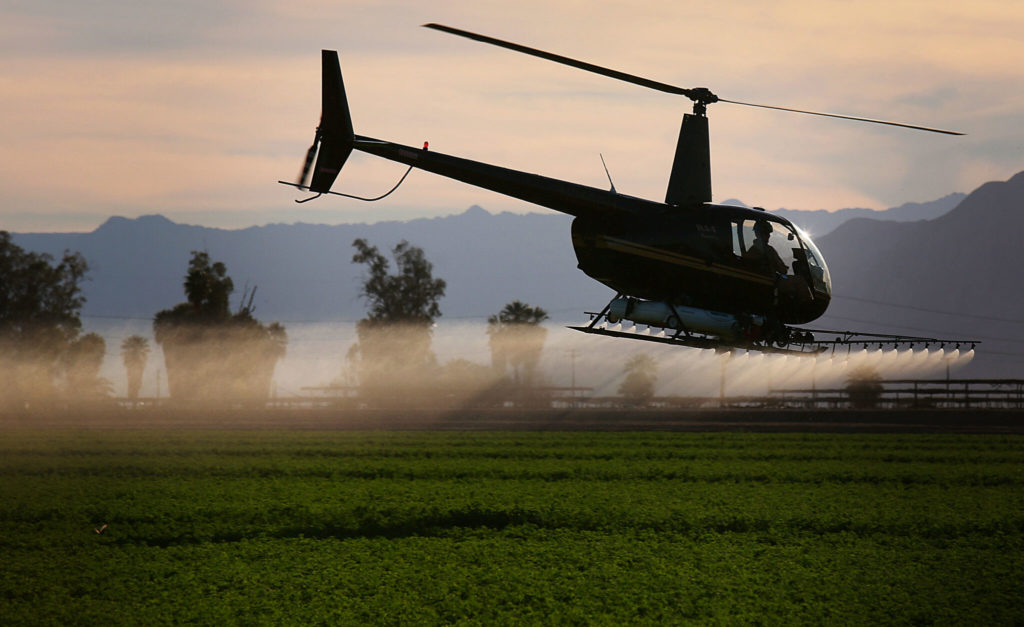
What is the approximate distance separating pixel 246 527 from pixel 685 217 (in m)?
9.98

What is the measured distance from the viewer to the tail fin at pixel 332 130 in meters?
17.8

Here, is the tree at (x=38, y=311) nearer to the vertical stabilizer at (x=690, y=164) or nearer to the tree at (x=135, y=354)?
the tree at (x=135, y=354)

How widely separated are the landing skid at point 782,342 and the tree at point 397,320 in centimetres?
9127

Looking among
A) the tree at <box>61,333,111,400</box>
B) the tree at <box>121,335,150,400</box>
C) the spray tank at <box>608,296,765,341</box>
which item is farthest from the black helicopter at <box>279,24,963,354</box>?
the tree at <box>121,335,150,400</box>

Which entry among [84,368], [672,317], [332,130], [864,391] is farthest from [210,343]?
[672,317]

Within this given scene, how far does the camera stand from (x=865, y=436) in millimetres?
44562

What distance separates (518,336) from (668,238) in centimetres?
9389

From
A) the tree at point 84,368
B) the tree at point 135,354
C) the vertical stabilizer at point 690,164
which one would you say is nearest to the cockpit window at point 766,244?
the vertical stabilizer at point 690,164

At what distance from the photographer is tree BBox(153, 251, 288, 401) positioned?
96.2 metres

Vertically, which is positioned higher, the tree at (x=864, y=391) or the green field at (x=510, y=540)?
the tree at (x=864, y=391)

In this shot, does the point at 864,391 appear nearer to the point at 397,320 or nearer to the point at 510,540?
the point at 397,320

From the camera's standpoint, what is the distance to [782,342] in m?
18.8

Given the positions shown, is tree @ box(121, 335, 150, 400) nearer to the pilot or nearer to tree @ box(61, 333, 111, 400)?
tree @ box(61, 333, 111, 400)

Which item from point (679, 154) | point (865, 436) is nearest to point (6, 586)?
point (679, 154)
